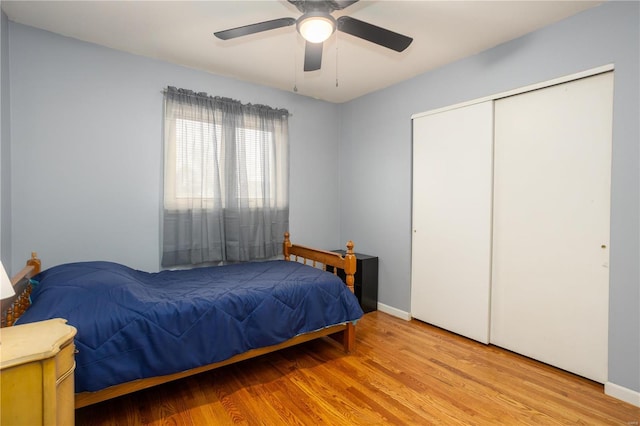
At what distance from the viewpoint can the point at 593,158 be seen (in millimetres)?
2189

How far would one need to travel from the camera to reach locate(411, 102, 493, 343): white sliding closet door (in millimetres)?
2797

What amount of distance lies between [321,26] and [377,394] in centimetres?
225

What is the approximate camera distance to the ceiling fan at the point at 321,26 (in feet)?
5.70

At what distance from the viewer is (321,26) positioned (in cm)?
181

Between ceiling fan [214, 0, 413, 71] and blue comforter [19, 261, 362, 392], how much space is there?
1617 millimetres

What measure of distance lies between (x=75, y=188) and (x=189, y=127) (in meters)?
1.05

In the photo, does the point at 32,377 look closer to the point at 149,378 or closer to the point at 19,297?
the point at 149,378

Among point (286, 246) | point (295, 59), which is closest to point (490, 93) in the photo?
point (295, 59)

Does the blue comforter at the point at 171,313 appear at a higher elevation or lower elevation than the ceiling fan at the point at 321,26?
lower

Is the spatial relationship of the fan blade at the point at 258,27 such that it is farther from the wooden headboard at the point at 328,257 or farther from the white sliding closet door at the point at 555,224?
the white sliding closet door at the point at 555,224

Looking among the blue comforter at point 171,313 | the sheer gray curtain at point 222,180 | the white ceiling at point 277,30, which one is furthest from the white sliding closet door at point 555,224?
the sheer gray curtain at point 222,180

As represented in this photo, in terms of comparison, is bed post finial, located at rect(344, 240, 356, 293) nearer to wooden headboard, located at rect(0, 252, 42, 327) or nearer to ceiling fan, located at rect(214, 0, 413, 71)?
ceiling fan, located at rect(214, 0, 413, 71)

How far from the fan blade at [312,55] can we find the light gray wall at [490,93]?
57.3 inches

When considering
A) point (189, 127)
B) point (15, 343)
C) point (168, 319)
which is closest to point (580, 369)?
point (168, 319)
